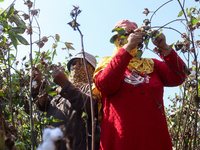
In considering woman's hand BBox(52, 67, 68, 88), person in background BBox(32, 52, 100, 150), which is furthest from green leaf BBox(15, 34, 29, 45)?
woman's hand BBox(52, 67, 68, 88)

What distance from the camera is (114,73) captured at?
148 cm

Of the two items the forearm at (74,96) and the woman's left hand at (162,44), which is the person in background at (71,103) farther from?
the woman's left hand at (162,44)

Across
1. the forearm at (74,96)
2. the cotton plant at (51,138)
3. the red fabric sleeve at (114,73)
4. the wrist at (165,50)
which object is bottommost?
the cotton plant at (51,138)

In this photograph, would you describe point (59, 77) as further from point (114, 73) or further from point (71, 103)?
point (114, 73)

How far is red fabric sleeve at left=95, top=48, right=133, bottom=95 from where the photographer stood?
148 centimetres

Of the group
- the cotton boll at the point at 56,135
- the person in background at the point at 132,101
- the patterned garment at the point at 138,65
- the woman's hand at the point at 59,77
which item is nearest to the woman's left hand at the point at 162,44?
the person in background at the point at 132,101

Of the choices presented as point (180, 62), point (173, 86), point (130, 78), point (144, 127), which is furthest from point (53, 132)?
point (173, 86)

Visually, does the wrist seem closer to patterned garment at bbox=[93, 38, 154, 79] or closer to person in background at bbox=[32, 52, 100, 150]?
patterned garment at bbox=[93, 38, 154, 79]

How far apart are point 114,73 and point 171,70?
1.65 feet

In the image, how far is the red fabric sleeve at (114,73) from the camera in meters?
1.48

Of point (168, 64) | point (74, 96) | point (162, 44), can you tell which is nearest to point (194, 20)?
point (162, 44)

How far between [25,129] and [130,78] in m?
0.92

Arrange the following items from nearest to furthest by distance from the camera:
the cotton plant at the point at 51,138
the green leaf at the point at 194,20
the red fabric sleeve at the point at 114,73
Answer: the cotton plant at the point at 51,138 → the green leaf at the point at 194,20 → the red fabric sleeve at the point at 114,73

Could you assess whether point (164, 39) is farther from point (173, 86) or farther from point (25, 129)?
point (25, 129)
